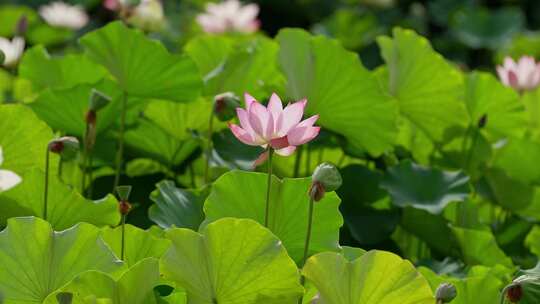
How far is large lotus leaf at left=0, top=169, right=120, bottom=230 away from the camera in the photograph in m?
1.34

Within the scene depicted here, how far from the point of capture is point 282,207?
1.27 metres

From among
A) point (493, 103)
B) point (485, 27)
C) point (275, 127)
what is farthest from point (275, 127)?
point (485, 27)

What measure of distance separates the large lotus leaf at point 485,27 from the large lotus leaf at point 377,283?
380 centimetres

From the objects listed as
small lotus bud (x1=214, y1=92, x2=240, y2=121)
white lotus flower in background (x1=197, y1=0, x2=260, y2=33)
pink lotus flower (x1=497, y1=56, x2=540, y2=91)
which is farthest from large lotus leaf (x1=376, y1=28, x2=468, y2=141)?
white lotus flower in background (x1=197, y1=0, x2=260, y2=33)

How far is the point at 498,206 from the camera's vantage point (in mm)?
1899

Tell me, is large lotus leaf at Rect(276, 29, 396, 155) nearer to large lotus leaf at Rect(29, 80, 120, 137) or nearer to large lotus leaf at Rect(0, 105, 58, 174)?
large lotus leaf at Rect(29, 80, 120, 137)

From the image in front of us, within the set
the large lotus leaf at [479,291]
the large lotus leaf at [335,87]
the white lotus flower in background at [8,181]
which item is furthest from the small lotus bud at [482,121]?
the white lotus flower in background at [8,181]

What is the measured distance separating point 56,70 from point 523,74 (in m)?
0.94

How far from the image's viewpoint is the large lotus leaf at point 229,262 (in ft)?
3.57

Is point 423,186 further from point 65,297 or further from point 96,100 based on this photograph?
point 65,297

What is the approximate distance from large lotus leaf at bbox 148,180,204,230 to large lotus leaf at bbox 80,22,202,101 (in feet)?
0.92

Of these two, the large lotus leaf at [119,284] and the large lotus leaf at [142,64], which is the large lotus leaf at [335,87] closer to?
the large lotus leaf at [142,64]

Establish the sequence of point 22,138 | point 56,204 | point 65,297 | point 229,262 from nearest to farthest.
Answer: point 65,297
point 229,262
point 56,204
point 22,138

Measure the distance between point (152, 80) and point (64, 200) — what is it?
1.25ft
